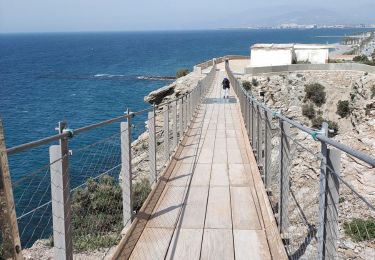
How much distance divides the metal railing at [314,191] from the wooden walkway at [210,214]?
290mm

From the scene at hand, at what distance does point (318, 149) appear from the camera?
1498cm

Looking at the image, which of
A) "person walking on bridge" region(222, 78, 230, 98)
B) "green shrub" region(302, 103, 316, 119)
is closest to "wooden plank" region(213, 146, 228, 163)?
"person walking on bridge" region(222, 78, 230, 98)

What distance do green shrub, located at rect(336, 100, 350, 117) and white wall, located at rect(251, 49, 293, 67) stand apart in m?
8.47

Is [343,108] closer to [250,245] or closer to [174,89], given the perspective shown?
[174,89]

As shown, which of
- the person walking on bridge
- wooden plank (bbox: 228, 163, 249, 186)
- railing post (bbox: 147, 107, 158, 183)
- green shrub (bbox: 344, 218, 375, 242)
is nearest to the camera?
railing post (bbox: 147, 107, 158, 183)

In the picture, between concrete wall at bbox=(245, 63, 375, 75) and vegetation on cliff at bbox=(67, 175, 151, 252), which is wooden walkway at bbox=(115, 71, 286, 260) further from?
concrete wall at bbox=(245, 63, 375, 75)

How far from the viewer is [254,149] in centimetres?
1045

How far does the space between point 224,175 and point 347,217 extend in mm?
4275

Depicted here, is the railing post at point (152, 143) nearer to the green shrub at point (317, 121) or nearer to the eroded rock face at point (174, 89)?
the eroded rock face at point (174, 89)

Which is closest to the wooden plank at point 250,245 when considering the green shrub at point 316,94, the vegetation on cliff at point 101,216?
the vegetation on cliff at point 101,216

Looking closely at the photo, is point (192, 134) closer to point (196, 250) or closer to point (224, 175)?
point (224, 175)

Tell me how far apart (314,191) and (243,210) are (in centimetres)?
782

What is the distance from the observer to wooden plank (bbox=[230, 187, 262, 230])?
5719 mm

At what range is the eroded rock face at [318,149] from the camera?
9.02 meters
